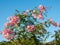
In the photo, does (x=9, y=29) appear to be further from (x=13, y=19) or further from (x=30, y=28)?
(x=30, y=28)

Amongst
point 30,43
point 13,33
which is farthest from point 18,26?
point 30,43

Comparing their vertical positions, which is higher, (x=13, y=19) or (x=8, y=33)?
(x=13, y=19)

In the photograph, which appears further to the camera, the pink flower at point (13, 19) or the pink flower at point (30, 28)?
the pink flower at point (13, 19)

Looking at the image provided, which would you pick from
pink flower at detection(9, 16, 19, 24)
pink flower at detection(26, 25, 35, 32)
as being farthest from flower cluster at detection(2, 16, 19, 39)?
pink flower at detection(26, 25, 35, 32)

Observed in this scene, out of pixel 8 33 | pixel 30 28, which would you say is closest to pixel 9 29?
pixel 8 33

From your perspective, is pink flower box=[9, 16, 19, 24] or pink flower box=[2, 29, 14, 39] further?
pink flower box=[9, 16, 19, 24]

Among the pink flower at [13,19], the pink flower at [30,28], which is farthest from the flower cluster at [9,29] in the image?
the pink flower at [30,28]

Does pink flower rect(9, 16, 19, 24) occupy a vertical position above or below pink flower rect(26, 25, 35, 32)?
above

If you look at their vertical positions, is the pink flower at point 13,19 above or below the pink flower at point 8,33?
above

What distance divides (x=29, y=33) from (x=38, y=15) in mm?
929

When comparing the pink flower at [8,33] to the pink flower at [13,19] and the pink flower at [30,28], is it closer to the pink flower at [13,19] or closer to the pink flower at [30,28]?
the pink flower at [13,19]

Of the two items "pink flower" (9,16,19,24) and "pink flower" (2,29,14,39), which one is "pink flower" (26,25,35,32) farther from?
"pink flower" (2,29,14,39)

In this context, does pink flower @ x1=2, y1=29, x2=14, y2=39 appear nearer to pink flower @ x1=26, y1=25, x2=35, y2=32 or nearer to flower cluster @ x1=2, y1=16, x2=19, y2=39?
flower cluster @ x1=2, y1=16, x2=19, y2=39

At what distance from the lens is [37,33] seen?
10859 mm
